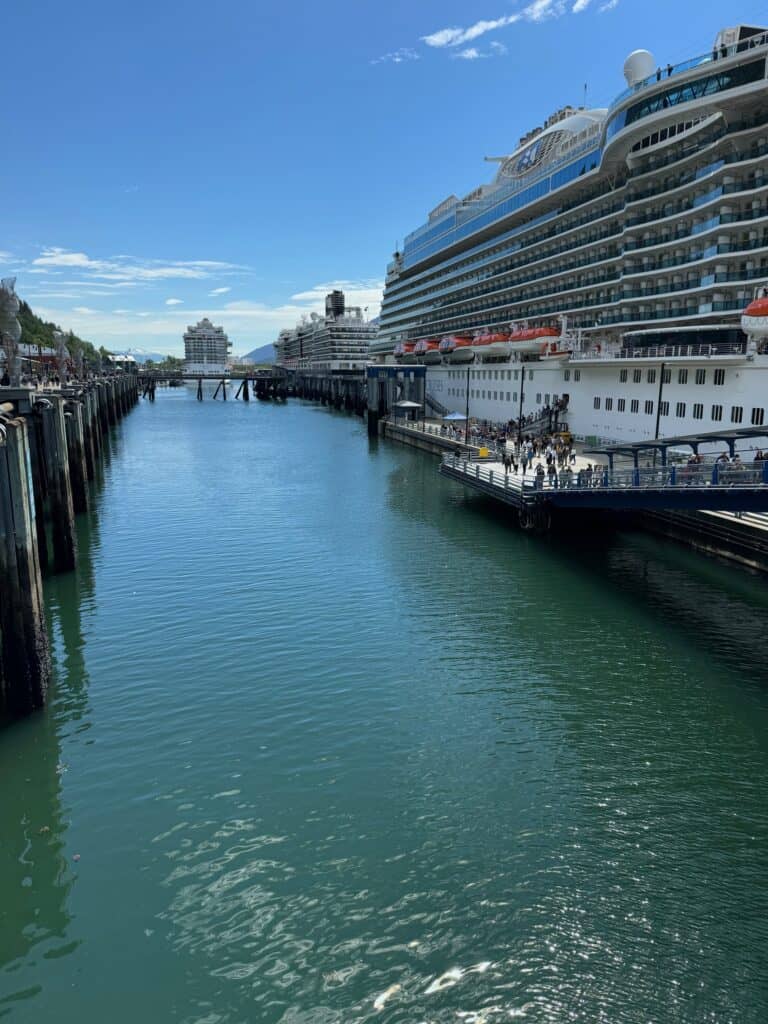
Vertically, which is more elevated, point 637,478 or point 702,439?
point 702,439

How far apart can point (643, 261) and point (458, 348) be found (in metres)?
30.1

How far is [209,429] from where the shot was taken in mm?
94938

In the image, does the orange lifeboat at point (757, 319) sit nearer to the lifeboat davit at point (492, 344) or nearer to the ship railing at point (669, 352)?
the ship railing at point (669, 352)

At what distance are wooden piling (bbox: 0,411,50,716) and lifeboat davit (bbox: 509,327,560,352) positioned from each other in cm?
4234

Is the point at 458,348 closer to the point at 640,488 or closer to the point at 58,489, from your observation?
the point at 640,488

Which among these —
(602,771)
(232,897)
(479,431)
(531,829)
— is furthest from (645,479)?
Result: (479,431)

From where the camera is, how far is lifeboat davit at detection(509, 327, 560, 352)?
5108 cm

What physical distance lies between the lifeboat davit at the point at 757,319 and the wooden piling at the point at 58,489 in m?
29.1

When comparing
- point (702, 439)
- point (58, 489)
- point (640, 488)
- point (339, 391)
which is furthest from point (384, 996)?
point (339, 391)

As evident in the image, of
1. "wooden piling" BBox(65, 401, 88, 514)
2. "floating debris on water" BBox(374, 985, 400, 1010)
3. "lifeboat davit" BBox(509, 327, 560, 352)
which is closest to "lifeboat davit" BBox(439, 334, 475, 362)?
"lifeboat davit" BBox(509, 327, 560, 352)

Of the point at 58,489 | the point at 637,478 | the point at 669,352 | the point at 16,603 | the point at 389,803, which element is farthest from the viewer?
the point at 669,352

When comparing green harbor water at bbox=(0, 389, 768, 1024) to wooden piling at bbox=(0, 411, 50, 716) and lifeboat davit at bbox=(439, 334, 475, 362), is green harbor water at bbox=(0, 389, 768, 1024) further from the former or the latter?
lifeboat davit at bbox=(439, 334, 475, 362)

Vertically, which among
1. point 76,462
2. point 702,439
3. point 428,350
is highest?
point 428,350

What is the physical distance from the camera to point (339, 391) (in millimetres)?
139625
